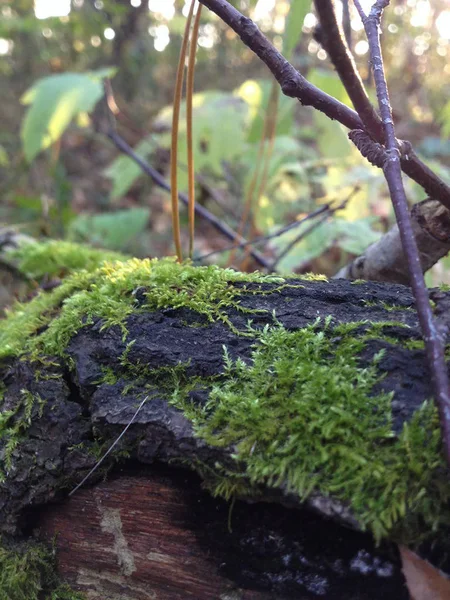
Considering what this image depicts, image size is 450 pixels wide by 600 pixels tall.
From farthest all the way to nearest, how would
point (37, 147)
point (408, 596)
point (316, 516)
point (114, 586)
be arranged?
point (37, 147) < point (114, 586) < point (316, 516) < point (408, 596)

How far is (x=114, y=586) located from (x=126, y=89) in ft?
27.1

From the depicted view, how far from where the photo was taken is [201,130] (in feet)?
11.7

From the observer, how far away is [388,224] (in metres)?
3.50

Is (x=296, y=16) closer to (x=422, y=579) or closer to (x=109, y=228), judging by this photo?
(x=422, y=579)

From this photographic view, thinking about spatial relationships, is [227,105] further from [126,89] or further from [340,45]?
[126,89]

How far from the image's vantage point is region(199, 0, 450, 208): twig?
124 centimetres

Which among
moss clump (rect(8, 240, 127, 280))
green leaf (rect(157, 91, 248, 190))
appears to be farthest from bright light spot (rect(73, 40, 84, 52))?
moss clump (rect(8, 240, 127, 280))

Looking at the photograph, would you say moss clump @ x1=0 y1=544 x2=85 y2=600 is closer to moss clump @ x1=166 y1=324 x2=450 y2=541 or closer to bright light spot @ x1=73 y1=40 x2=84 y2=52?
moss clump @ x1=166 y1=324 x2=450 y2=541

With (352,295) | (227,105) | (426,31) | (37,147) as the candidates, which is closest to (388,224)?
(227,105)

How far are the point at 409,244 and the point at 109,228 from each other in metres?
4.67

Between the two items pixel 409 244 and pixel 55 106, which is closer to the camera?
pixel 409 244

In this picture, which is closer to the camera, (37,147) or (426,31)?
(37,147)

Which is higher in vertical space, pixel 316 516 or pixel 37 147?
pixel 37 147

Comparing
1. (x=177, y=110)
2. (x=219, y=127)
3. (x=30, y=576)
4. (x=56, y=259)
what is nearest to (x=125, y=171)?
(x=219, y=127)
